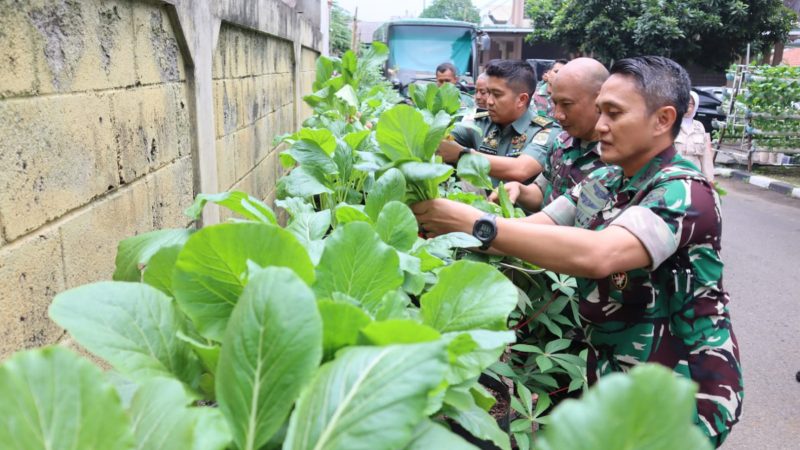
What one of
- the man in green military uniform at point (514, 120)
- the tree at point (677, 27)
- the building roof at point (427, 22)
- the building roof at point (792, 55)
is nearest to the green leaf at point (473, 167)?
the man in green military uniform at point (514, 120)

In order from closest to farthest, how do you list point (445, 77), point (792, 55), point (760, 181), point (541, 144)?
point (541, 144), point (445, 77), point (760, 181), point (792, 55)

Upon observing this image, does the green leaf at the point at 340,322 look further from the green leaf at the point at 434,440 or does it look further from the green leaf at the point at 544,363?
the green leaf at the point at 544,363

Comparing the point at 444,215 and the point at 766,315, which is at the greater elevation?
the point at 444,215

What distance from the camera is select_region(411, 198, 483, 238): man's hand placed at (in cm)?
154

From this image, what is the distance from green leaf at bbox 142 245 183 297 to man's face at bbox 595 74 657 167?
4.39 ft

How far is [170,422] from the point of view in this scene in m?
0.48

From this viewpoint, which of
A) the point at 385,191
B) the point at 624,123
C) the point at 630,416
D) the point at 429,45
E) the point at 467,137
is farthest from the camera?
the point at 429,45

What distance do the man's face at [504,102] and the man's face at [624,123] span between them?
6.22 feet

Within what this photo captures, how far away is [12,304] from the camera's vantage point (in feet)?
4.09

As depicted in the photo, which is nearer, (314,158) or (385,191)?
(385,191)

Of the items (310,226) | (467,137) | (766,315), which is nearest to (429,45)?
(766,315)

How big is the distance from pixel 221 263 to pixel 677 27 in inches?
630

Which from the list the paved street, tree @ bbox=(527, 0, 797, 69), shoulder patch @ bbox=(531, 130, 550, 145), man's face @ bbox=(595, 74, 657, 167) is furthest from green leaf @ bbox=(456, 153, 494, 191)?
tree @ bbox=(527, 0, 797, 69)

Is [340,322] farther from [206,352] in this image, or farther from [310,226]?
[310,226]
